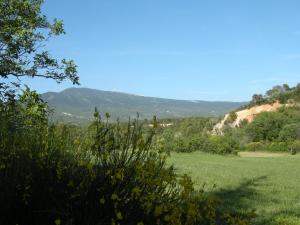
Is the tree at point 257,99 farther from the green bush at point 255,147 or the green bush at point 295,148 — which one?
the green bush at point 295,148

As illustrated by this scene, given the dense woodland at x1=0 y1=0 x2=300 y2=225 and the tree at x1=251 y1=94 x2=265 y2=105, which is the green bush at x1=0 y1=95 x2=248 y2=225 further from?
the tree at x1=251 y1=94 x2=265 y2=105

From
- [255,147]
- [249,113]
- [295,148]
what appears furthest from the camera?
[249,113]

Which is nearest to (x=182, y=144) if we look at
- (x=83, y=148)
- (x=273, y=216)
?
(x=273, y=216)

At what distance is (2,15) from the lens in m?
10.8

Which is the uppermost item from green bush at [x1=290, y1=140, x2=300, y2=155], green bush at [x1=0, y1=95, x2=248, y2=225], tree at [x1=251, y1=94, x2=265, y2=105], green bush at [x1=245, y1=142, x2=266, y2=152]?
tree at [x1=251, y1=94, x2=265, y2=105]

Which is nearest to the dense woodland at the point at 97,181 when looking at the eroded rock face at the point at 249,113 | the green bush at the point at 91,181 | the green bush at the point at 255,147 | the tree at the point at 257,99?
the green bush at the point at 91,181

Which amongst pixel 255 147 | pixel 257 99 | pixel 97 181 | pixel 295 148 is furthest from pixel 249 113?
pixel 97 181

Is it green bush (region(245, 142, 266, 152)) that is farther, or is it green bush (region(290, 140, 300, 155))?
green bush (region(245, 142, 266, 152))

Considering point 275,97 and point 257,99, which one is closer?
point 275,97

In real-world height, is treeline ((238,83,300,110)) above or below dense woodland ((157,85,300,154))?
above

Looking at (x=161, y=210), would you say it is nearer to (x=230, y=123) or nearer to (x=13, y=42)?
(x=13, y=42)

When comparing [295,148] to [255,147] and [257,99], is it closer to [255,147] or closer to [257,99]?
[255,147]

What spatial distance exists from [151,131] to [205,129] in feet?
313

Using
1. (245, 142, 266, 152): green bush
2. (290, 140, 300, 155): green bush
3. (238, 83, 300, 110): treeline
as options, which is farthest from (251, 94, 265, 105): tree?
(290, 140, 300, 155): green bush
